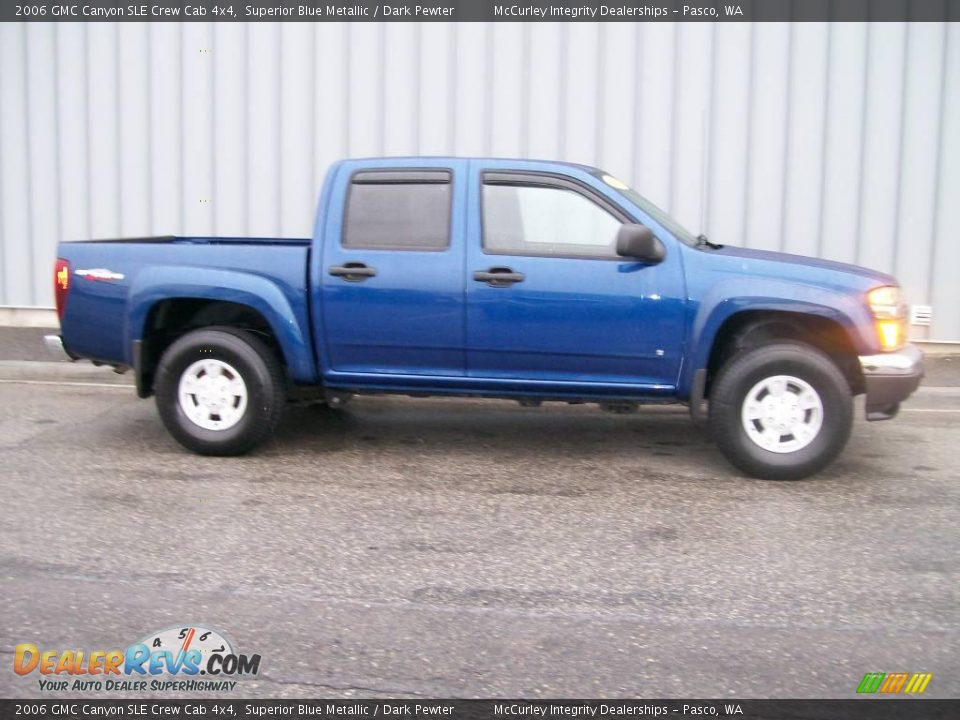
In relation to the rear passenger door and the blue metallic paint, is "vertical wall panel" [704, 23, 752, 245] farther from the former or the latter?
the rear passenger door

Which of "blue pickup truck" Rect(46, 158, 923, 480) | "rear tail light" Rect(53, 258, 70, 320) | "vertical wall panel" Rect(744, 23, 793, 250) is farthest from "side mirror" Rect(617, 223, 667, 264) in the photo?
"vertical wall panel" Rect(744, 23, 793, 250)

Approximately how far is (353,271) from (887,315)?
317cm

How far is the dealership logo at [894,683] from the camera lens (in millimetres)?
3756

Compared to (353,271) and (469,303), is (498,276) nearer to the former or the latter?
(469,303)

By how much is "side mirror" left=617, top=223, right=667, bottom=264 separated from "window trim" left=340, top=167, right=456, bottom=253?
105 centimetres

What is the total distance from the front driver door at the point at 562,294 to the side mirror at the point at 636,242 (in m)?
0.13

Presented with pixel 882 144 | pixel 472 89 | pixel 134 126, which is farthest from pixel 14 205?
pixel 882 144

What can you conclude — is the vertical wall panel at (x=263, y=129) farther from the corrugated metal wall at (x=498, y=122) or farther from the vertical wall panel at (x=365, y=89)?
the vertical wall panel at (x=365, y=89)

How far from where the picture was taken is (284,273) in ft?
21.7

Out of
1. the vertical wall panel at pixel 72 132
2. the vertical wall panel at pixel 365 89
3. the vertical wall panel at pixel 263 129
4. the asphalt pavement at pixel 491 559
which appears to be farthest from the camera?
the vertical wall panel at pixel 72 132

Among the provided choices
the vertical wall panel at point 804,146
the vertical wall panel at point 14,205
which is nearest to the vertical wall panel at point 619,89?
the vertical wall panel at point 804,146

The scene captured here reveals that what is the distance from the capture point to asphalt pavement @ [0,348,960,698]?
3943 mm

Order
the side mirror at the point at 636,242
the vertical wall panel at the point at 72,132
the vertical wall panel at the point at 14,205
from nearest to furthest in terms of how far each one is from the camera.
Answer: the side mirror at the point at 636,242 → the vertical wall panel at the point at 72,132 → the vertical wall panel at the point at 14,205

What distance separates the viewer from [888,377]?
20.3ft
